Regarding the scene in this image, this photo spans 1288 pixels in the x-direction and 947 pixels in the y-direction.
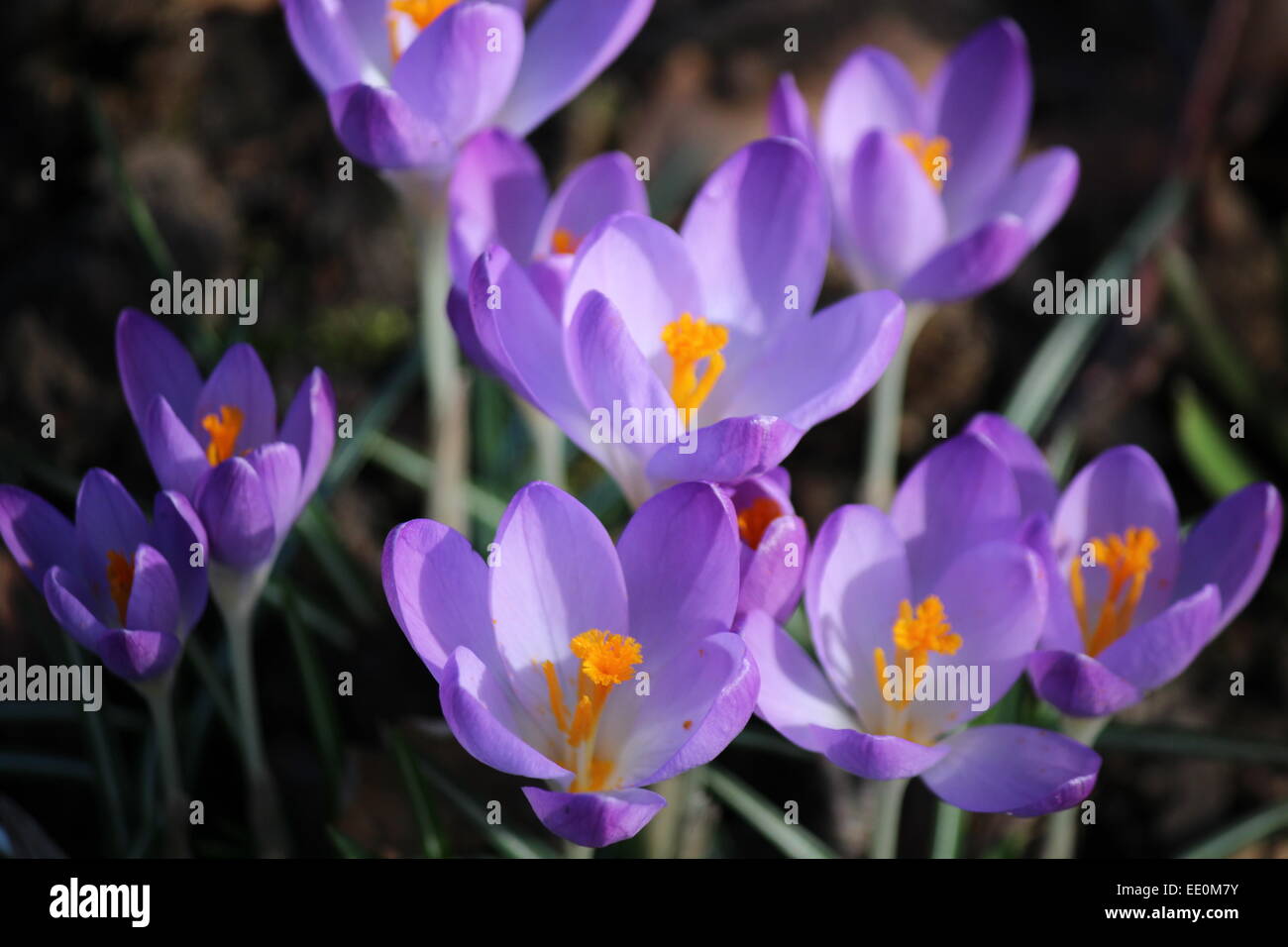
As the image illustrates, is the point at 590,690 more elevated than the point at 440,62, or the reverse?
the point at 440,62

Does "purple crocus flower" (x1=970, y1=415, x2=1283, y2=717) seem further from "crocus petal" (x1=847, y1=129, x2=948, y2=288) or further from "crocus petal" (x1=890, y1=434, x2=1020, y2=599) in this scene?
"crocus petal" (x1=847, y1=129, x2=948, y2=288)

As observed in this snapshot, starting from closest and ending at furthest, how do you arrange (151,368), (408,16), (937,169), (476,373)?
(151,368)
(408,16)
(937,169)
(476,373)

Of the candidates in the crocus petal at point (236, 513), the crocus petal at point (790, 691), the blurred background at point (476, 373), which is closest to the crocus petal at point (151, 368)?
the crocus petal at point (236, 513)

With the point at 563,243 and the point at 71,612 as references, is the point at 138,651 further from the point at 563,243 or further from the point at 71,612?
the point at 563,243

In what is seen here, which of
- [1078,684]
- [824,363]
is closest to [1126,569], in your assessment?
[1078,684]

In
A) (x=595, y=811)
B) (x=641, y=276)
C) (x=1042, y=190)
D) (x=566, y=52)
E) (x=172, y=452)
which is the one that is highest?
(x=566, y=52)
